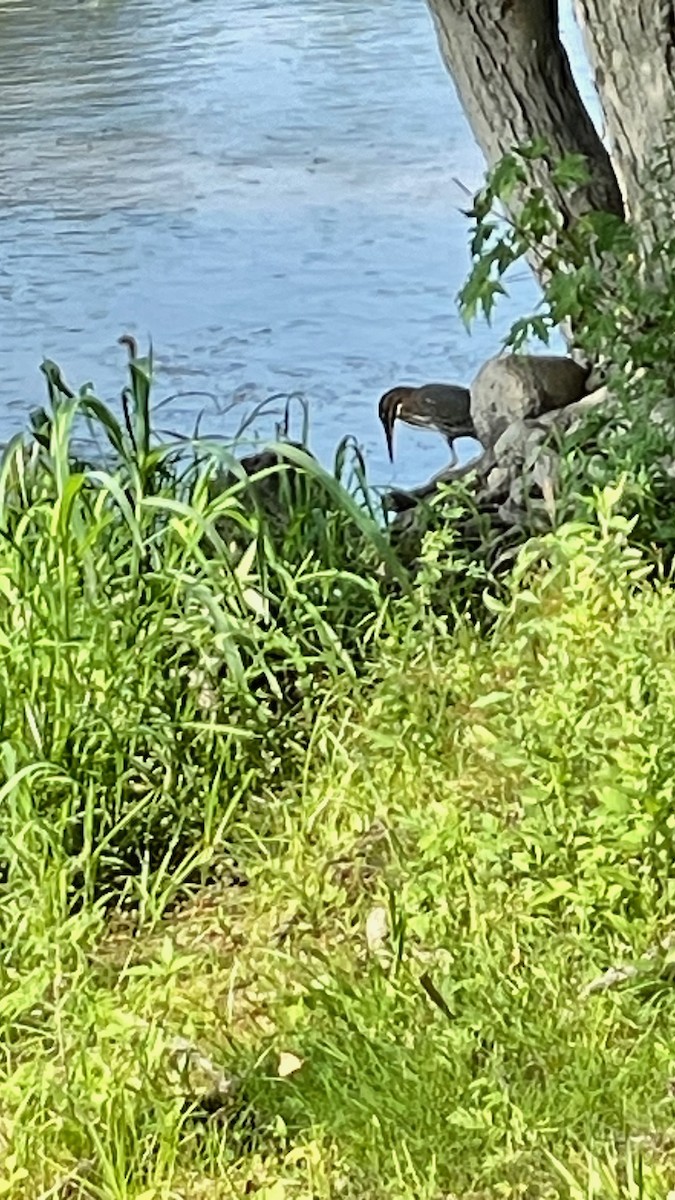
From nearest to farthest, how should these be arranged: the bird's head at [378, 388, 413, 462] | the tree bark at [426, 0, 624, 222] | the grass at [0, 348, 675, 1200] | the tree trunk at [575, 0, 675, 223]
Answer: the grass at [0, 348, 675, 1200] → the tree trunk at [575, 0, 675, 223] → the tree bark at [426, 0, 624, 222] → the bird's head at [378, 388, 413, 462]

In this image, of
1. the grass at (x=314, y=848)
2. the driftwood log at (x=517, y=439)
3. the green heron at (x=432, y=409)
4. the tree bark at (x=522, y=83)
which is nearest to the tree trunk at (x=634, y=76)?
the tree bark at (x=522, y=83)

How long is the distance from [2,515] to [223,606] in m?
0.32

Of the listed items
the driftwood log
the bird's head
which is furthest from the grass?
the bird's head

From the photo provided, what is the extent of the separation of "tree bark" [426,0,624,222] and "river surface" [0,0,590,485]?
473 millimetres

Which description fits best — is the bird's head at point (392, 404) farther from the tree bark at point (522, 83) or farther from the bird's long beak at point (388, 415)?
the tree bark at point (522, 83)

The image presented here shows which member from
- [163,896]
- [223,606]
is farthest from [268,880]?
[223,606]

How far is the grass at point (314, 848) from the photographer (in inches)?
52.8

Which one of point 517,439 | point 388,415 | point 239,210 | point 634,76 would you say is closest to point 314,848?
point 517,439

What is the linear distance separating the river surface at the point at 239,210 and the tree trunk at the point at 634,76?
0.57 meters

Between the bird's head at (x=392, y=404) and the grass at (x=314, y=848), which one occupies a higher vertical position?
the bird's head at (x=392, y=404)

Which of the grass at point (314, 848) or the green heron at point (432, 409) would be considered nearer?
the grass at point (314, 848)

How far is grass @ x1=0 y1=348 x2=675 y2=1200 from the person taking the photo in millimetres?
1342

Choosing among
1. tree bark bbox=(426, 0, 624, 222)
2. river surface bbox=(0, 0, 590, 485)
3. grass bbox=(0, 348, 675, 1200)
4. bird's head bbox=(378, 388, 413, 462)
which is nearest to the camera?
grass bbox=(0, 348, 675, 1200)

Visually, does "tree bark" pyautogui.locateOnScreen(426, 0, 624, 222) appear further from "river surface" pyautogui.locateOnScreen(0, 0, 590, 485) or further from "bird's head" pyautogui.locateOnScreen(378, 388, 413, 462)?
"river surface" pyautogui.locateOnScreen(0, 0, 590, 485)
